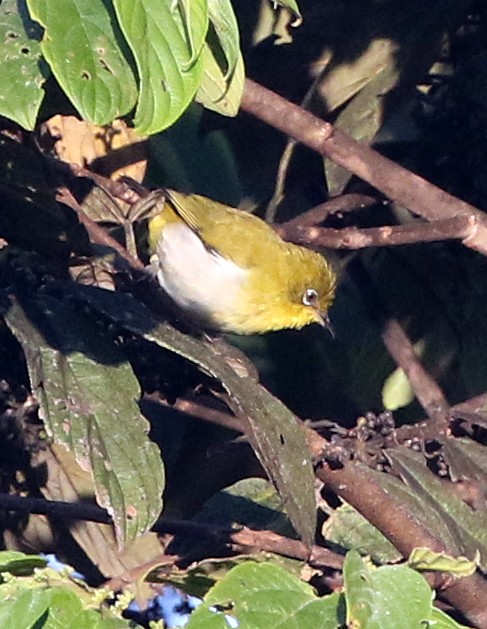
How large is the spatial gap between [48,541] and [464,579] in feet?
2.94

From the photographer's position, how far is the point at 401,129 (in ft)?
7.97

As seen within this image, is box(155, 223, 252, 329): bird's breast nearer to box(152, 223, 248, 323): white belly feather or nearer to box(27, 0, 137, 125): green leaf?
box(152, 223, 248, 323): white belly feather

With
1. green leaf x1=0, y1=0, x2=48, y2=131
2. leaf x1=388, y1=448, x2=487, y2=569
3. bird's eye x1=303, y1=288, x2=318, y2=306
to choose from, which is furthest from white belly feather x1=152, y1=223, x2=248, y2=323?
green leaf x1=0, y1=0, x2=48, y2=131

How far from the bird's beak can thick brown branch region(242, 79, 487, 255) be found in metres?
0.97

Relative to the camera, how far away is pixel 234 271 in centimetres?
333

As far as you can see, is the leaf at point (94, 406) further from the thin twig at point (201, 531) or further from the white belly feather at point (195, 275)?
the white belly feather at point (195, 275)

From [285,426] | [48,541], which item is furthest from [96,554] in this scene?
[285,426]

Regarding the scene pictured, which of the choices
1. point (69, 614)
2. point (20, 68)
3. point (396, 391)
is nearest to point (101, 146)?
point (396, 391)

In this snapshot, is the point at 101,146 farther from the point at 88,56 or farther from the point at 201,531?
the point at 88,56

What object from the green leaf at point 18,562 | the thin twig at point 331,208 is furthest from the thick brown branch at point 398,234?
the green leaf at point 18,562

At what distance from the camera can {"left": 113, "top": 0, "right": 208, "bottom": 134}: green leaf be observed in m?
0.96

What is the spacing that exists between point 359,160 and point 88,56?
2.43 feet

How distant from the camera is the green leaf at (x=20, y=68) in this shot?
3.90 feet

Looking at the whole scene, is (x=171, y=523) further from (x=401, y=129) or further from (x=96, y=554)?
(x=401, y=129)
